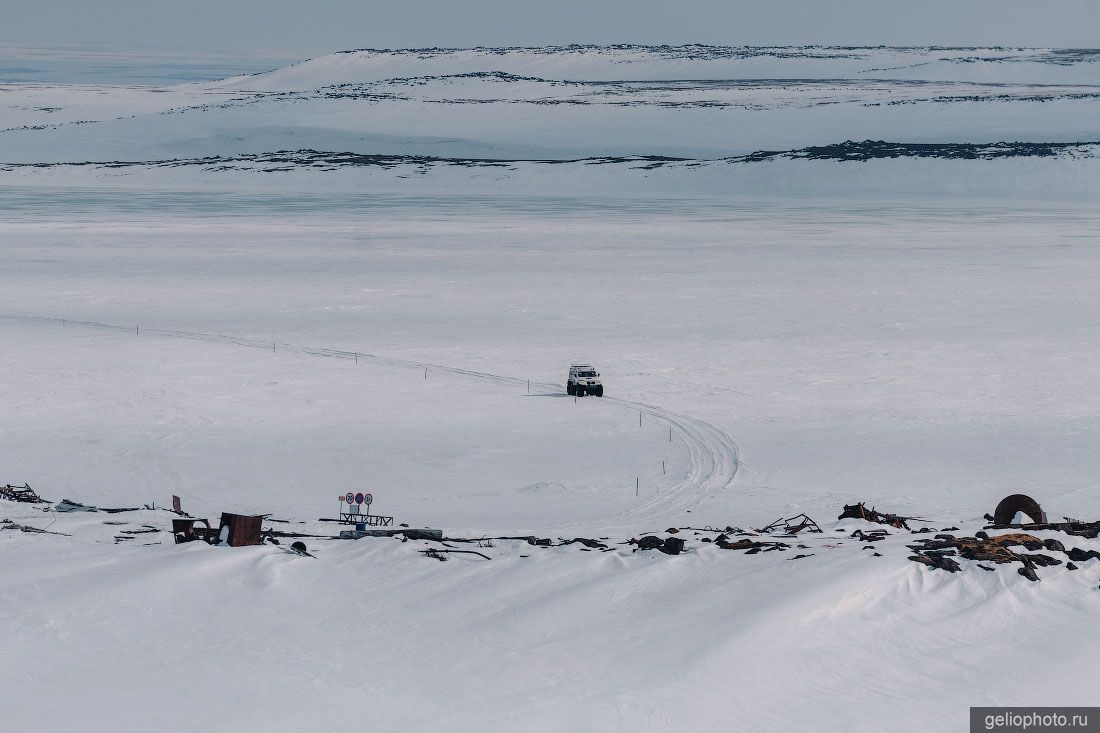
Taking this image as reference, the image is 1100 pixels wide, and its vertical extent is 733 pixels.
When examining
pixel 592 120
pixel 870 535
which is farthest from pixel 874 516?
pixel 592 120

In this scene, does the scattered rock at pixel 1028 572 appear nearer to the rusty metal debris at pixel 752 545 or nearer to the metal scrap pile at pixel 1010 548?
the metal scrap pile at pixel 1010 548

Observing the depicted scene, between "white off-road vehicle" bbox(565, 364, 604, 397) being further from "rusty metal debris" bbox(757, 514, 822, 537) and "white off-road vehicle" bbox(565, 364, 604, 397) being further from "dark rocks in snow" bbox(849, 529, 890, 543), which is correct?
"dark rocks in snow" bbox(849, 529, 890, 543)

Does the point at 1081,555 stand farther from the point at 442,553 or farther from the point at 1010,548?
the point at 442,553

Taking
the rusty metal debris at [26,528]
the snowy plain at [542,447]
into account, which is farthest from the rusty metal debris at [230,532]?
the rusty metal debris at [26,528]

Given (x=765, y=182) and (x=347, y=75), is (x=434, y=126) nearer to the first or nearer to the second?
(x=765, y=182)

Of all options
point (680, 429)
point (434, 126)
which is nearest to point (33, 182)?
point (434, 126)

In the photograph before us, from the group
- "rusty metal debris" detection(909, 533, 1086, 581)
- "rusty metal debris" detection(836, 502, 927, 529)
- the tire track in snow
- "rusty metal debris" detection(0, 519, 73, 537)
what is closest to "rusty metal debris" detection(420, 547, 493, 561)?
the tire track in snow
